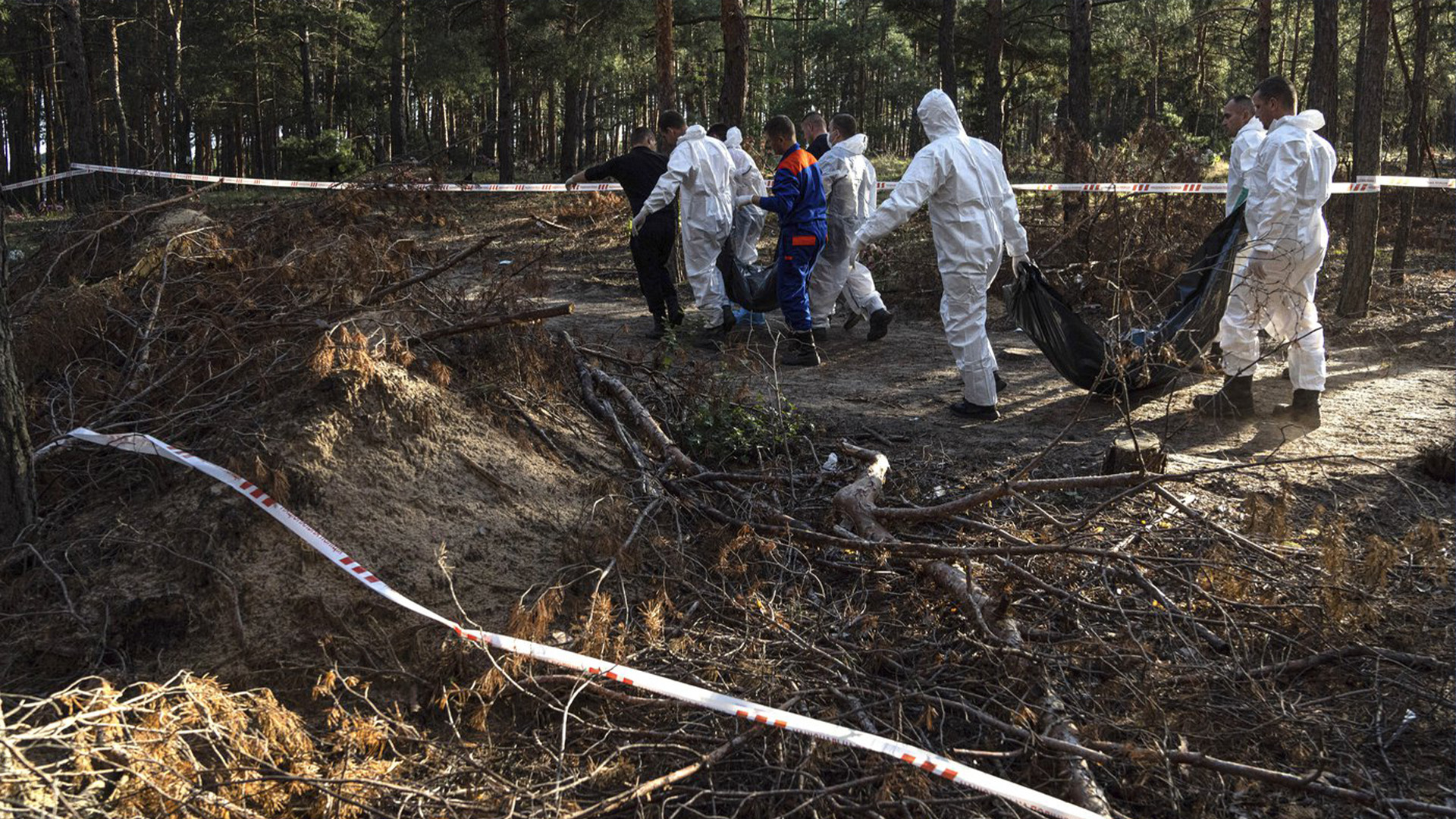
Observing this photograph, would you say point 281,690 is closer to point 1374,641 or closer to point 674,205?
point 1374,641

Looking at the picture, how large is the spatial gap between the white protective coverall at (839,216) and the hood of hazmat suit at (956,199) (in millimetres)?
2292

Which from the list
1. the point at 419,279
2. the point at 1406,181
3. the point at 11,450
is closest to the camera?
the point at 11,450

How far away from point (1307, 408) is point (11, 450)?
23.1 feet

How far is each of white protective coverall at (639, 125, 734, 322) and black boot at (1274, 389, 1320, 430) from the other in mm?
4882

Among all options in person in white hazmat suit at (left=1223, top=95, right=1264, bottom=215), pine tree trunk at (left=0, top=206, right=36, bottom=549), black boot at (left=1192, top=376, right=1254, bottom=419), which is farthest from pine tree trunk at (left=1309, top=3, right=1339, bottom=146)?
pine tree trunk at (left=0, top=206, right=36, bottom=549)

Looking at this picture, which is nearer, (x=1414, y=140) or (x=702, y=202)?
(x=702, y=202)

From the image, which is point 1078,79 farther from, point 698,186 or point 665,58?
point 698,186

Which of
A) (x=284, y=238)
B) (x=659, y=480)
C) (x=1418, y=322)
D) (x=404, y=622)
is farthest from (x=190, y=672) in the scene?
(x=1418, y=322)

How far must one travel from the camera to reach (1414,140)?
16609mm

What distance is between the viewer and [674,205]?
30.7 ft

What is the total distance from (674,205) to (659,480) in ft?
15.7

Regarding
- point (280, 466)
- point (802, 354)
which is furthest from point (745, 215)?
point (280, 466)

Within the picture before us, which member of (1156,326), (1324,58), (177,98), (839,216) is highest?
(177,98)

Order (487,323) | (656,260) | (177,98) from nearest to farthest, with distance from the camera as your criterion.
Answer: (487,323), (656,260), (177,98)
